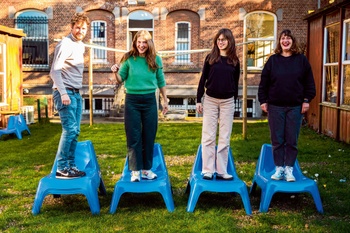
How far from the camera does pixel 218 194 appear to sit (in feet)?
18.7

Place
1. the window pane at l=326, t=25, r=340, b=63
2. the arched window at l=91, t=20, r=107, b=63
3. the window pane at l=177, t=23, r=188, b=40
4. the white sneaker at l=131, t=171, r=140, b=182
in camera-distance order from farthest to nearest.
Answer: the arched window at l=91, t=20, r=107, b=63
the window pane at l=177, t=23, r=188, b=40
the window pane at l=326, t=25, r=340, b=63
the white sneaker at l=131, t=171, r=140, b=182

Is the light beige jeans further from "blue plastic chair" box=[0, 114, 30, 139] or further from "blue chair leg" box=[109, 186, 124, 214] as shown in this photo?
"blue plastic chair" box=[0, 114, 30, 139]

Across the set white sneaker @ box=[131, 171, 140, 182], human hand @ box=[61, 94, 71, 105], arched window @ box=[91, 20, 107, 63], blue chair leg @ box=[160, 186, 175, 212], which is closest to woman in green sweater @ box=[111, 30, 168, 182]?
white sneaker @ box=[131, 171, 140, 182]

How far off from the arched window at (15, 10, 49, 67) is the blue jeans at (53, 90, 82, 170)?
16.4 m

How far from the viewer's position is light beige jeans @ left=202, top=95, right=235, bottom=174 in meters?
5.14

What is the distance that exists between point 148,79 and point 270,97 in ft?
4.54

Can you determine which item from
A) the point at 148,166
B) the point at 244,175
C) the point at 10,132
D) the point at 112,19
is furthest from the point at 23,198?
the point at 112,19

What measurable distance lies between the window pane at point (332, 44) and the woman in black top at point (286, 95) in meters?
6.53

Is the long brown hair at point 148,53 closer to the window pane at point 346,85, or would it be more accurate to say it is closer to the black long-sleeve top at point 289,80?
the black long-sleeve top at point 289,80

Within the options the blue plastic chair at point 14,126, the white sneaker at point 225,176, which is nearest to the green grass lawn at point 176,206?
the white sneaker at point 225,176

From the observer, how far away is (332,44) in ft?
37.6

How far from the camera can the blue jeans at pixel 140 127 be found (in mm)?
4918

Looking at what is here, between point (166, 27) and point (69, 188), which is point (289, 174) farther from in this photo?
point (166, 27)

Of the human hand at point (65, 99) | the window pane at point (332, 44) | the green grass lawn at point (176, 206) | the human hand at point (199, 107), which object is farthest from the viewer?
the window pane at point (332, 44)
